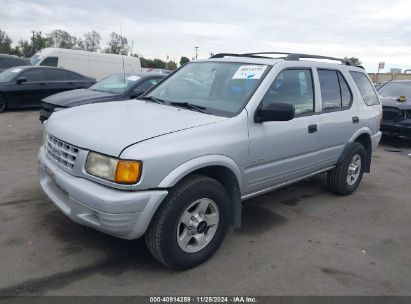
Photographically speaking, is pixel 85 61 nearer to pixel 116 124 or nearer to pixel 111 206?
pixel 116 124

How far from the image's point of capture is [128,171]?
278 cm

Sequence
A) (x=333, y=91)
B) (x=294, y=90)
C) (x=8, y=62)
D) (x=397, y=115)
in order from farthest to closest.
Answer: (x=8, y=62) → (x=397, y=115) → (x=333, y=91) → (x=294, y=90)

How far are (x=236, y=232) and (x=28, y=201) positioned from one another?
2.41m

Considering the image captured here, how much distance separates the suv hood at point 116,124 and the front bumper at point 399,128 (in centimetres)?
745

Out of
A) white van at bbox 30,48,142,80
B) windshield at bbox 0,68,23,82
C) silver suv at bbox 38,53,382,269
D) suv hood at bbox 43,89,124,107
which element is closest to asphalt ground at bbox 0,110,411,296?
silver suv at bbox 38,53,382,269

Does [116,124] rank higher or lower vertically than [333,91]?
lower

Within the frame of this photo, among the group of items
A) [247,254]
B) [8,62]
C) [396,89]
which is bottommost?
[247,254]

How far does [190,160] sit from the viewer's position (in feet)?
10.0

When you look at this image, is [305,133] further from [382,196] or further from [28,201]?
[28,201]

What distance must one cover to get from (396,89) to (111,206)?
33.0 feet

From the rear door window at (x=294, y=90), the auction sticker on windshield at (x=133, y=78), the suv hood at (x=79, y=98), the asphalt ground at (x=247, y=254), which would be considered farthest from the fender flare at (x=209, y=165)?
the auction sticker on windshield at (x=133, y=78)

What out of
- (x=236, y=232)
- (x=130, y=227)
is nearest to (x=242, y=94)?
(x=236, y=232)

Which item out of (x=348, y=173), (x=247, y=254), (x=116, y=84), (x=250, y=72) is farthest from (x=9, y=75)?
(x=247, y=254)

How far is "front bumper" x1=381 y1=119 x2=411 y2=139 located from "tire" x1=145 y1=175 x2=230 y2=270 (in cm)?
750
